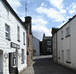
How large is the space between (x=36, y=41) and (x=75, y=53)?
44662mm

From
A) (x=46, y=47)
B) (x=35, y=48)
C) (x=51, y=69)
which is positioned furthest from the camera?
(x=46, y=47)

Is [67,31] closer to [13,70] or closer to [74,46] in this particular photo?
[74,46]

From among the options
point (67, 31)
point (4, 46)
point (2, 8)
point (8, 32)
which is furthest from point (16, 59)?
point (67, 31)

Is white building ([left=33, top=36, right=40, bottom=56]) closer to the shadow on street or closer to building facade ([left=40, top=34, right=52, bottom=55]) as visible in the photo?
building facade ([left=40, top=34, right=52, bottom=55])

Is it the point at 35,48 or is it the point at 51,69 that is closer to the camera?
the point at 51,69

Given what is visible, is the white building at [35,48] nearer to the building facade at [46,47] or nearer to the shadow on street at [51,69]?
the building facade at [46,47]

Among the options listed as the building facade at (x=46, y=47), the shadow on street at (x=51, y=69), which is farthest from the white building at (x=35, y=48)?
the shadow on street at (x=51, y=69)

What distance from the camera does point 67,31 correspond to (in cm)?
2159

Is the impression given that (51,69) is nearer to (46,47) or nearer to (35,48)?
(35,48)

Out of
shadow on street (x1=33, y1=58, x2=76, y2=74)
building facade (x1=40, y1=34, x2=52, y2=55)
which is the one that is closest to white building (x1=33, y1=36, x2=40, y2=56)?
building facade (x1=40, y1=34, x2=52, y2=55)

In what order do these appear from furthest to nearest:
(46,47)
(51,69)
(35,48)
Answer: (46,47) < (35,48) < (51,69)

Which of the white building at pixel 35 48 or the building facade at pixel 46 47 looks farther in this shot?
the building facade at pixel 46 47

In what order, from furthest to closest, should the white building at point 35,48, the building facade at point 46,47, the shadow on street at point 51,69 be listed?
the building facade at point 46,47
the white building at point 35,48
the shadow on street at point 51,69

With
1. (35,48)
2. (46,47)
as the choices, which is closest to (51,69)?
(35,48)
